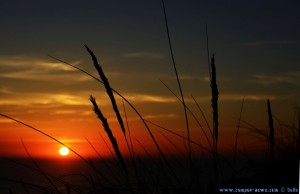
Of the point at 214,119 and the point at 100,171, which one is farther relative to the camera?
the point at 100,171

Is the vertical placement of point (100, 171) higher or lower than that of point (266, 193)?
higher

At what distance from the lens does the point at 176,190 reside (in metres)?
2.41

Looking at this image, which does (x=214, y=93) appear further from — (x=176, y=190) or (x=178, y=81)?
(x=176, y=190)

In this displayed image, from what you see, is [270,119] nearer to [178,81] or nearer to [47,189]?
[178,81]

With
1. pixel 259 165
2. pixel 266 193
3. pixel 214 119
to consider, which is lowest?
pixel 266 193

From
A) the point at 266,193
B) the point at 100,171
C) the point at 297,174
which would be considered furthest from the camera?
the point at 100,171

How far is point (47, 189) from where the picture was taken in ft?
9.77

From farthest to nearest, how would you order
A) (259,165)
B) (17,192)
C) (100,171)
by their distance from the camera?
(17,192) → (100,171) → (259,165)

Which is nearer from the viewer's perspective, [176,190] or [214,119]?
[176,190]

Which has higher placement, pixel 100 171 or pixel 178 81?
pixel 178 81

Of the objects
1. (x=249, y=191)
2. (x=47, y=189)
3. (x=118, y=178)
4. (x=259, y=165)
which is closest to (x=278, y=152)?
(x=259, y=165)

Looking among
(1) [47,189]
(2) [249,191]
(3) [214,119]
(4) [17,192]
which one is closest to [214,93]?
(3) [214,119]

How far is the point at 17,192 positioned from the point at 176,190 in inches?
66.1

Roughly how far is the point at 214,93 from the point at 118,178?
102 cm
